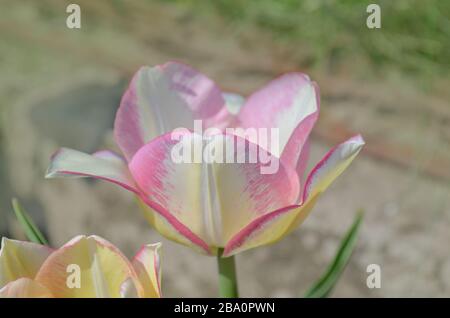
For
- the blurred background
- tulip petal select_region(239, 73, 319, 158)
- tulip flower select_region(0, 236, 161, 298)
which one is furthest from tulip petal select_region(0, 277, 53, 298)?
the blurred background

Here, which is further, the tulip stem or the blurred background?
the blurred background

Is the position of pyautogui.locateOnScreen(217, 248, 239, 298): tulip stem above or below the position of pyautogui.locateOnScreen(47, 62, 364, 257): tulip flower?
below

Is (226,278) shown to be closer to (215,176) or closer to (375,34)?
(215,176)

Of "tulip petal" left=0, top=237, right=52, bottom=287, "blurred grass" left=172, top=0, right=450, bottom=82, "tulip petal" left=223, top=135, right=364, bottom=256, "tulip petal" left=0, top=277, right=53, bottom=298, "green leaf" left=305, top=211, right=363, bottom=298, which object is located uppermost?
"blurred grass" left=172, top=0, right=450, bottom=82

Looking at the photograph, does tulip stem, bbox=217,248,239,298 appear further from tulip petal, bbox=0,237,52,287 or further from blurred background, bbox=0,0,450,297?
blurred background, bbox=0,0,450,297

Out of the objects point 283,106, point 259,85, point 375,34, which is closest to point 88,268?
point 283,106

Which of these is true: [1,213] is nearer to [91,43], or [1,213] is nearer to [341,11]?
[91,43]
